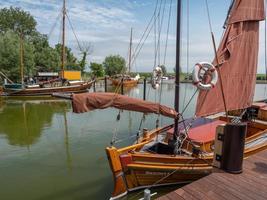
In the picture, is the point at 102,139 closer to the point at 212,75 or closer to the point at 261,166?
the point at 212,75

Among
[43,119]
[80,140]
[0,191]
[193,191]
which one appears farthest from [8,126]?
[193,191]

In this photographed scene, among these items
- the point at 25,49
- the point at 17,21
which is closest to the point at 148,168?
the point at 25,49

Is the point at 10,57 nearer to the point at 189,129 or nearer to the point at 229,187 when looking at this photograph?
the point at 189,129

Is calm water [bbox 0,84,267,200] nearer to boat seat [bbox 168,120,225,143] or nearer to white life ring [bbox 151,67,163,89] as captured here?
white life ring [bbox 151,67,163,89]

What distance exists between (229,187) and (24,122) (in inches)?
706

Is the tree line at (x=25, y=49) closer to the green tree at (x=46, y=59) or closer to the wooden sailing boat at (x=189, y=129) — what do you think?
the green tree at (x=46, y=59)

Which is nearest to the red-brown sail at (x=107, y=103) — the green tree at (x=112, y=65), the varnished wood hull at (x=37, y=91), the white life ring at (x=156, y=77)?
the white life ring at (x=156, y=77)

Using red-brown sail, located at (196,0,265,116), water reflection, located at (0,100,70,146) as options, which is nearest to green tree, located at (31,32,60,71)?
water reflection, located at (0,100,70,146)

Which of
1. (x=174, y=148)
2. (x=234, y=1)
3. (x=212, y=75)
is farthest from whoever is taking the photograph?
(x=234, y=1)

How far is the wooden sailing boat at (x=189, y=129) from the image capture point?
7.98m

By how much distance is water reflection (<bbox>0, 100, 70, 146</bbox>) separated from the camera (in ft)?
51.5

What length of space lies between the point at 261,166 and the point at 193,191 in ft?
7.69

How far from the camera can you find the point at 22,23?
66875mm

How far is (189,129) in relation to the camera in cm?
1051
